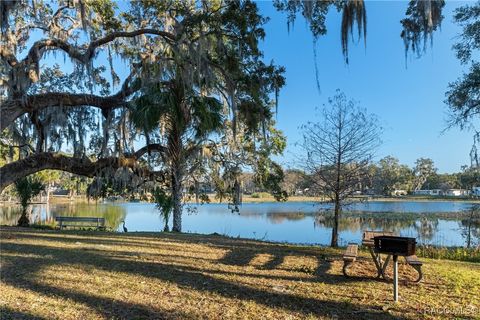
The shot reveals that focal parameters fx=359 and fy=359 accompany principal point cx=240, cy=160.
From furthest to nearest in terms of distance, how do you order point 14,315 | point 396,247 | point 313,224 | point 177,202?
point 313,224, point 177,202, point 396,247, point 14,315

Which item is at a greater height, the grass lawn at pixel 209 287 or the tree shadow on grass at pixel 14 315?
the tree shadow on grass at pixel 14 315

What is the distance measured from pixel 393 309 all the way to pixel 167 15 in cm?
976

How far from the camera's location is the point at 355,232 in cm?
1648

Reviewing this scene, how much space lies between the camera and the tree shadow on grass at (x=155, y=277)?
3430 mm

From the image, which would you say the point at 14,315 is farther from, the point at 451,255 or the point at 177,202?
the point at 177,202

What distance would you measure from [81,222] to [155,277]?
11553mm

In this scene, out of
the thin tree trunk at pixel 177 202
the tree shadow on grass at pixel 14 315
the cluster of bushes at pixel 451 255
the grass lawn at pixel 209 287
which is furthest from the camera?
the thin tree trunk at pixel 177 202

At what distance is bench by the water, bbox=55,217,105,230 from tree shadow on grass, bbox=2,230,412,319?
8701mm

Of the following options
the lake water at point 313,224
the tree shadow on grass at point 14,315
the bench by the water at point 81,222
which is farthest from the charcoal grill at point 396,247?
the bench by the water at point 81,222

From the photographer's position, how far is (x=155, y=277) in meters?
4.52

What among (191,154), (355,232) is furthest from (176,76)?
(355,232)

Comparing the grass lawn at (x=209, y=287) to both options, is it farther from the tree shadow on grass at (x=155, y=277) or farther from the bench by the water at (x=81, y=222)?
the bench by the water at (x=81, y=222)

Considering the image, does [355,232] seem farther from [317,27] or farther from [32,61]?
[32,61]

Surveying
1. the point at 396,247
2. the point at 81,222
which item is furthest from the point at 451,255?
the point at 81,222
